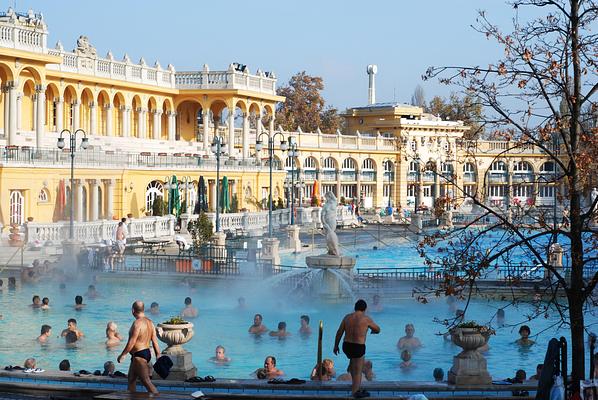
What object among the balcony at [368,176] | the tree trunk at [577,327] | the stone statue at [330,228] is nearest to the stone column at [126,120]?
the balcony at [368,176]

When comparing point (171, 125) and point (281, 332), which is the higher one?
point (171, 125)

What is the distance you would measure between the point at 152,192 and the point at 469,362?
40.1 metres

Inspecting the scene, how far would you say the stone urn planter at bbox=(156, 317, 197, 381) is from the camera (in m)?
15.5

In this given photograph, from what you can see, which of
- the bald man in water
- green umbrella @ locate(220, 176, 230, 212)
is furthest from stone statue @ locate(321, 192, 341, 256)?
green umbrella @ locate(220, 176, 230, 212)

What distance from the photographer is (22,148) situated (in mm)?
44062

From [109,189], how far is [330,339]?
27905 mm

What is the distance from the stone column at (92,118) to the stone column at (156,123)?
5.96 metres

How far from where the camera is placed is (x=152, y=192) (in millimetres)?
54156

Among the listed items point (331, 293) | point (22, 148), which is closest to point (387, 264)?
point (22, 148)

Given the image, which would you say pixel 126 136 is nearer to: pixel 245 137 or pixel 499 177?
pixel 245 137

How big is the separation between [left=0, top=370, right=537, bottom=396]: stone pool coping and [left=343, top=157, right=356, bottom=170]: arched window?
230 ft

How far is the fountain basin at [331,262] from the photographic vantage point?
94.2 feet

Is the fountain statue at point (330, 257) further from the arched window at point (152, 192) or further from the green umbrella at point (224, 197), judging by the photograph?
the green umbrella at point (224, 197)

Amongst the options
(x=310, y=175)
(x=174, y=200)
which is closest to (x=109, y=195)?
(x=174, y=200)
